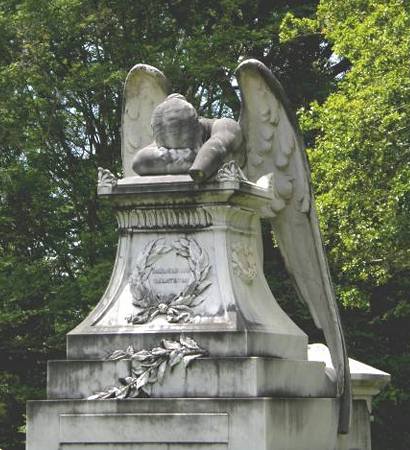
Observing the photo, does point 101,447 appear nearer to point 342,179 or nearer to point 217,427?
point 217,427

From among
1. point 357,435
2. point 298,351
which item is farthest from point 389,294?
point 298,351

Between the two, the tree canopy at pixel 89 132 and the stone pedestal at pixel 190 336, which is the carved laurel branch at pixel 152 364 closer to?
the stone pedestal at pixel 190 336

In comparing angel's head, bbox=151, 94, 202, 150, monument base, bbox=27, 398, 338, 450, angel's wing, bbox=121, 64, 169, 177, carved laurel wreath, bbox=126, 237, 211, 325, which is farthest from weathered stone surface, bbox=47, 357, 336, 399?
angel's wing, bbox=121, 64, 169, 177

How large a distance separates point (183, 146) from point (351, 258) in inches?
469

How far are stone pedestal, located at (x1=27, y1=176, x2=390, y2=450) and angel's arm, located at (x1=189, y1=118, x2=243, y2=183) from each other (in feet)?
0.50

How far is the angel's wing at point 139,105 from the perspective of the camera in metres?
15.6

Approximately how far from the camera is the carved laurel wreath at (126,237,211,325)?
1409 centimetres

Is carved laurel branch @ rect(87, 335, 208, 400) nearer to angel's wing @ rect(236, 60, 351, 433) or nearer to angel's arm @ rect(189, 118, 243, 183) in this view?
angel's arm @ rect(189, 118, 243, 183)

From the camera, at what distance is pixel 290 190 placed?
15.6m

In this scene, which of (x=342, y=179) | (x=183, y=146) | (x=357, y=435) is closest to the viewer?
(x=183, y=146)

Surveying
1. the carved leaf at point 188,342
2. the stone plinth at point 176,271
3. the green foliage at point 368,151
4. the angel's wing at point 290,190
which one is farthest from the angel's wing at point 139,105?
the green foliage at point 368,151

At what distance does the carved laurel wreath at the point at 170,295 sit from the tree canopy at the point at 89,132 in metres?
14.2

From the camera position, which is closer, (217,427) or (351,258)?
(217,427)

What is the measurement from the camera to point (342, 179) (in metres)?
25.7
